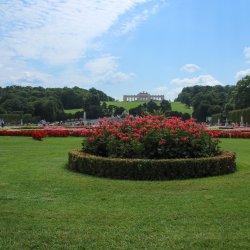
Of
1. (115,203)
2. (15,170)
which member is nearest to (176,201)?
(115,203)

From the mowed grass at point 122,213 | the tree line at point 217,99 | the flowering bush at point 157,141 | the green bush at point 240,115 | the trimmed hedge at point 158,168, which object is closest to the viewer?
the mowed grass at point 122,213

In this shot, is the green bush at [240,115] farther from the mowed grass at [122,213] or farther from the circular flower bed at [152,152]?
the mowed grass at [122,213]

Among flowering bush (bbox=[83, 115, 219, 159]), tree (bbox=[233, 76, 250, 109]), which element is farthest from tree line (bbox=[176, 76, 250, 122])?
flowering bush (bbox=[83, 115, 219, 159])

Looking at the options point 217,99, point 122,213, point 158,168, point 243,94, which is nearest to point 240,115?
point 243,94

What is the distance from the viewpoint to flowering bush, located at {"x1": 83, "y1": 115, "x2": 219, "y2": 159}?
9.94 metres

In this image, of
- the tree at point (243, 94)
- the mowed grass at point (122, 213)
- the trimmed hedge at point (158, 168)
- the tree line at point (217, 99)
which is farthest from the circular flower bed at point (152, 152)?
the tree line at point (217, 99)

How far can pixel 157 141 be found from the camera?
9.96 meters

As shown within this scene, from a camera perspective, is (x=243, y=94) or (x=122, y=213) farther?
(x=243, y=94)

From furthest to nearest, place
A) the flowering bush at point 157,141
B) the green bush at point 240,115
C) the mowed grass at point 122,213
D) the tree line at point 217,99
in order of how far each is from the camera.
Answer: the tree line at point 217,99, the green bush at point 240,115, the flowering bush at point 157,141, the mowed grass at point 122,213

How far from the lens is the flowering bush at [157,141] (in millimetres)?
9938

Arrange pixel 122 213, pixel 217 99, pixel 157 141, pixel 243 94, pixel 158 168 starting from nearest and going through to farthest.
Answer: pixel 122 213, pixel 158 168, pixel 157 141, pixel 243 94, pixel 217 99

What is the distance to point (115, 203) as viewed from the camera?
668 cm

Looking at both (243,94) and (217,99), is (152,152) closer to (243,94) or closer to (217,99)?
(243,94)

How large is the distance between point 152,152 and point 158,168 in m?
1.04
